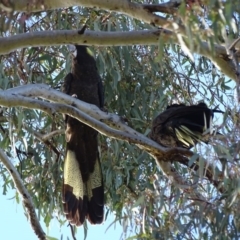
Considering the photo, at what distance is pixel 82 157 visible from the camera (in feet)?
14.0

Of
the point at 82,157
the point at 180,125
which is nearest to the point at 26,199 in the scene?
the point at 82,157

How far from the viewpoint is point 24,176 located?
4.72m

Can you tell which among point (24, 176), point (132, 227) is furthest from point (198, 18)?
point (24, 176)

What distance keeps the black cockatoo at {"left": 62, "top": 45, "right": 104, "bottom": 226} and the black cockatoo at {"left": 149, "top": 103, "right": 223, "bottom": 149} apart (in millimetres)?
567

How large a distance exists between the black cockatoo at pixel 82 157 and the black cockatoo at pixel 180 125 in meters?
0.57

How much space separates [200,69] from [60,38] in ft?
4.68

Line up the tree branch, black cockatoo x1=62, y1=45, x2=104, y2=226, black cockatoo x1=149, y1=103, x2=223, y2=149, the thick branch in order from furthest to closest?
1. black cockatoo x1=62, y1=45, x2=104, y2=226
2. the thick branch
3. black cockatoo x1=149, y1=103, x2=223, y2=149
4. the tree branch

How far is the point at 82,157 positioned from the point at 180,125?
886 mm

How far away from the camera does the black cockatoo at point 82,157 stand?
3.94 meters

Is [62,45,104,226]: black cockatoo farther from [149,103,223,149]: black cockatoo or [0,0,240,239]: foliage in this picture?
[149,103,223,149]: black cockatoo

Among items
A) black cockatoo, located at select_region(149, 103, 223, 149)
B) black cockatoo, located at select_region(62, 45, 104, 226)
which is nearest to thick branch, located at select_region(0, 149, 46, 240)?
black cockatoo, located at select_region(62, 45, 104, 226)

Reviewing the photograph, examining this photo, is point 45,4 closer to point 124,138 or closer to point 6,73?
point 124,138

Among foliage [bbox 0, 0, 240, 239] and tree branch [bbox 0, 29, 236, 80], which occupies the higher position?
foliage [bbox 0, 0, 240, 239]

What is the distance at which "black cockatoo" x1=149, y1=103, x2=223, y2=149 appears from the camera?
139 inches
